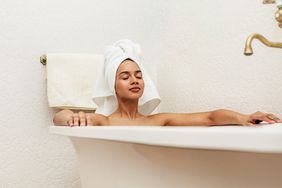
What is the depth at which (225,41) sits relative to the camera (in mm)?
1639

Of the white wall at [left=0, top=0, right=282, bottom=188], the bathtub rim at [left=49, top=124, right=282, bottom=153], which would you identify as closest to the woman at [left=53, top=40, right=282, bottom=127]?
the white wall at [left=0, top=0, right=282, bottom=188]

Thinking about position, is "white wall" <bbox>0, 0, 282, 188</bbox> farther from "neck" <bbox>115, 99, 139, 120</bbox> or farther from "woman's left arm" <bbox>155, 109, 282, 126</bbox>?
"neck" <bbox>115, 99, 139, 120</bbox>

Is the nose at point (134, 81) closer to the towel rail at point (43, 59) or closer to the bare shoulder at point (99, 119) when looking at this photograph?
the bare shoulder at point (99, 119)

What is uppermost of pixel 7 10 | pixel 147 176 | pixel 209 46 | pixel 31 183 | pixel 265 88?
pixel 7 10

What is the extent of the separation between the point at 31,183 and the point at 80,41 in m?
0.72

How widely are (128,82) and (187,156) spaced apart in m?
0.83

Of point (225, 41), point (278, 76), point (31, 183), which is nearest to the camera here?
point (278, 76)

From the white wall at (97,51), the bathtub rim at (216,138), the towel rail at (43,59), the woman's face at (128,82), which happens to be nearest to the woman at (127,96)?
the woman's face at (128,82)

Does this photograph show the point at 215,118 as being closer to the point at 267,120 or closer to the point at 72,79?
the point at 267,120

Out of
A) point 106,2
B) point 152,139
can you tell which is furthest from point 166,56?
point 152,139

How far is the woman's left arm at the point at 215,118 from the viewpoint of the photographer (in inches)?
43.0

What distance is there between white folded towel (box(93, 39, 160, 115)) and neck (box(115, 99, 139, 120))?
0.04m

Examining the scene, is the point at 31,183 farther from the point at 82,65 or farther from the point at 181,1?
the point at 181,1

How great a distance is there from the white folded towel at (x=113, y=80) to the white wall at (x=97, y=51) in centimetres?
25
